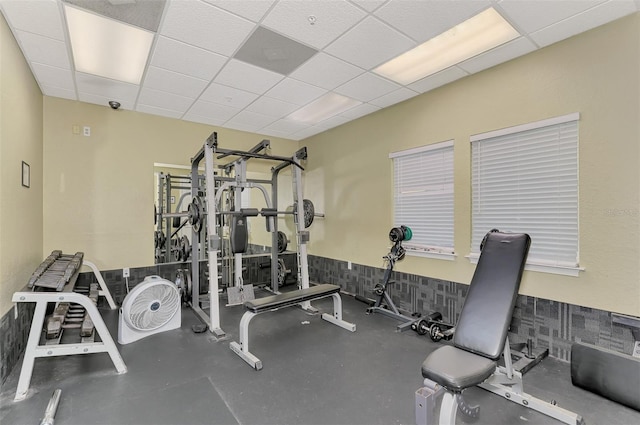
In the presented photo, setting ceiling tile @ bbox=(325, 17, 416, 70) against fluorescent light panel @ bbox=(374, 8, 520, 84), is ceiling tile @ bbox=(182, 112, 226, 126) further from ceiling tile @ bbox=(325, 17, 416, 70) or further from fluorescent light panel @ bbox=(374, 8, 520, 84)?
fluorescent light panel @ bbox=(374, 8, 520, 84)

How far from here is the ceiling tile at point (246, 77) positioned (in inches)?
115

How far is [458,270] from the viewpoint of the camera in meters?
3.24

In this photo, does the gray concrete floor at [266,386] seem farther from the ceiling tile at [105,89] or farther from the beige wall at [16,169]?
the ceiling tile at [105,89]

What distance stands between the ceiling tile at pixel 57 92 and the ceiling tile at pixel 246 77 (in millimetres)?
1875

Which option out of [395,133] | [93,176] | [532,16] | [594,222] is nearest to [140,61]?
[93,176]

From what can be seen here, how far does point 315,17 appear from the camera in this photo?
7.12ft

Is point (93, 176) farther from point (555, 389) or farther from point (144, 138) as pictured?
point (555, 389)

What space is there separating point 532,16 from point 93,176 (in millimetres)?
4916

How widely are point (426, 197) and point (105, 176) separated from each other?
4.18 m

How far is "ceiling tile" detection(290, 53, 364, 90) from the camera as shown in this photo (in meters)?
2.79

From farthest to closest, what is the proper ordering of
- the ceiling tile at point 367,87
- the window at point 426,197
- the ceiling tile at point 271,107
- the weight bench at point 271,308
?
the ceiling tile at point 271,107 → the window at point 426,197 → the ceiling tile at point 367,87 → the weight bench at point 271,308

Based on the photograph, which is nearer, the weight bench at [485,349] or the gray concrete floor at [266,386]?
the weight bench at [485,349]

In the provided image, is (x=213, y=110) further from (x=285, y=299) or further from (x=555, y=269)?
(x=555, y=269)

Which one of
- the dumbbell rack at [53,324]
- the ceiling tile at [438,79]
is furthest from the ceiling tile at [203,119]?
the ceiling tile at [438,79]
